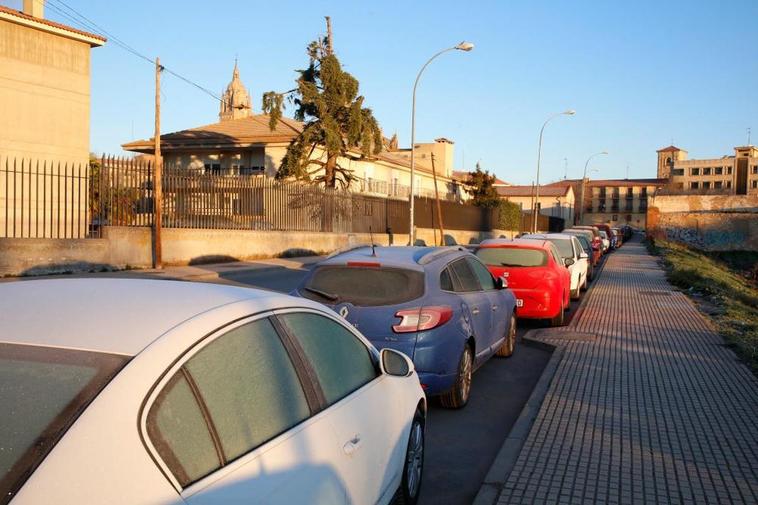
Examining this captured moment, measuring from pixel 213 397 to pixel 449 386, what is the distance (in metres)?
4.49

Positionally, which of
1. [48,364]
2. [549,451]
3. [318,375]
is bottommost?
[549,451]

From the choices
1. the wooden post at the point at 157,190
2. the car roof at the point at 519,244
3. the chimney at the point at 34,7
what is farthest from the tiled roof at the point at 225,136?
the car roof at the point at 519,244

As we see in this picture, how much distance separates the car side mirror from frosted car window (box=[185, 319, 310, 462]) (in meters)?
1.11

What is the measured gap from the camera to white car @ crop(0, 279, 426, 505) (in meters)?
1.99

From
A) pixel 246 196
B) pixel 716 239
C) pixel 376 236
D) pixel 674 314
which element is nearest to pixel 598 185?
pixel 716 239

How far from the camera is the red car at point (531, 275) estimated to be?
39.2 feet

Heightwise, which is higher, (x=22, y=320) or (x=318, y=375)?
(x=22, y=320)

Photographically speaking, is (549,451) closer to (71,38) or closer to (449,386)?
(449,386)

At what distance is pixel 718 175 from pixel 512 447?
137107 mm

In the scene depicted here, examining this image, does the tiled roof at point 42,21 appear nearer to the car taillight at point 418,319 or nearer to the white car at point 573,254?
the white car at point 573,254

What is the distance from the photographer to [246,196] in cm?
2605

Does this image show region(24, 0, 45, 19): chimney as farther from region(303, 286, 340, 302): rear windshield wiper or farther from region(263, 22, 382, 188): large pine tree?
region(303, 286, 340, 302): rear windshield wiper

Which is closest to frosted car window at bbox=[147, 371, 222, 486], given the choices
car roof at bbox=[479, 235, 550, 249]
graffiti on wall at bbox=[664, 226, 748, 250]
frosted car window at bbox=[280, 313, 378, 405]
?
frosted car window at bbox=[280, 313, 378, 405]

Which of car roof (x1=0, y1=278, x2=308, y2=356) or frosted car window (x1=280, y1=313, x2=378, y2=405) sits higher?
car roof (x1=0, y1=278, x2=308, y2=356)
